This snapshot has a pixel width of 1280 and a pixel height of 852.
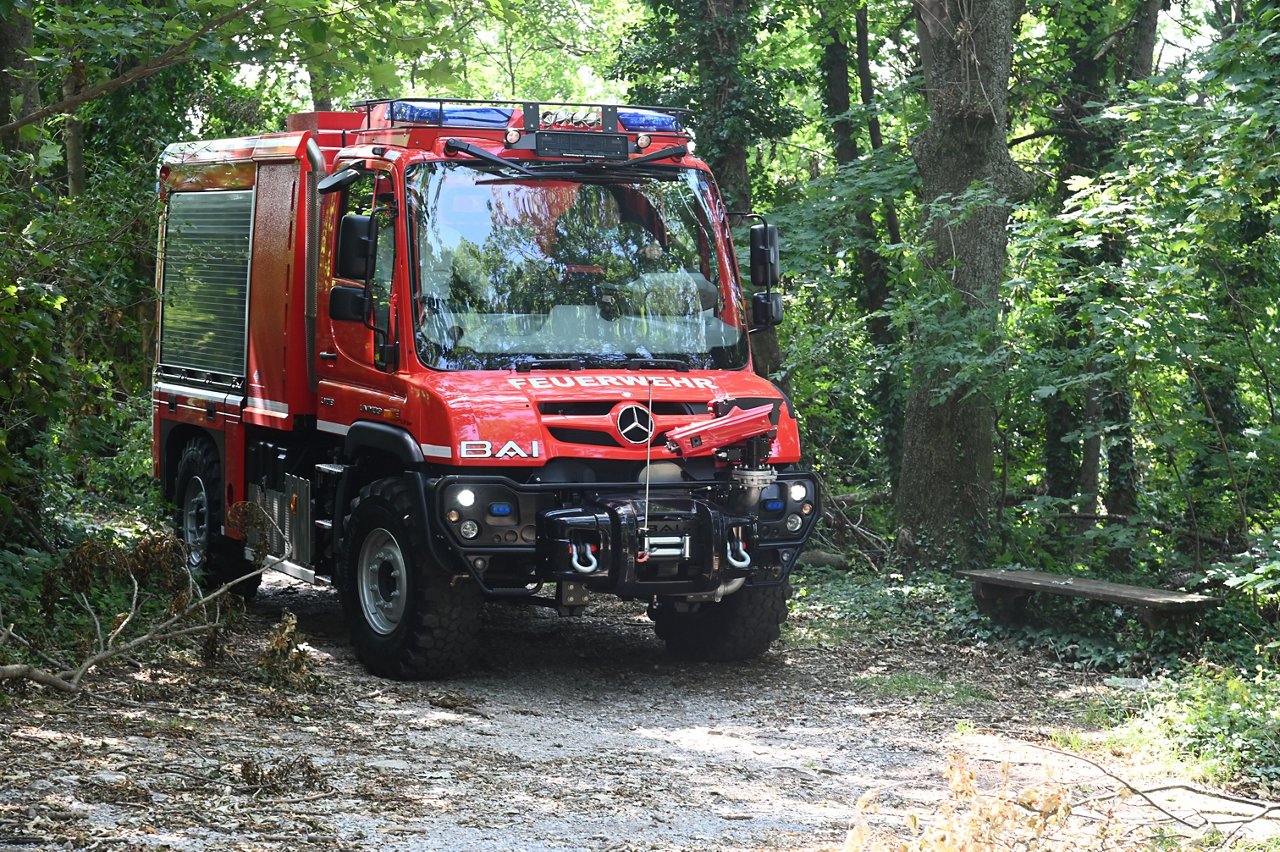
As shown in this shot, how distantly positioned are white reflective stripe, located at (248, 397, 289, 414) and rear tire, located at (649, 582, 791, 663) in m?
2.86

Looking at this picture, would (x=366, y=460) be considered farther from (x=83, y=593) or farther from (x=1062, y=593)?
(x=1062, y=593)

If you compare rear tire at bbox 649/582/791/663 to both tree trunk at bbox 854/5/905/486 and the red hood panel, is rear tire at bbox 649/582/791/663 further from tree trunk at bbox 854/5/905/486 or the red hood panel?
tree trunk at bbox 854/5/905/486

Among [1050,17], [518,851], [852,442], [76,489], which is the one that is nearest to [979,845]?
[518,851]

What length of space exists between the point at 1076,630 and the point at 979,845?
6.74 metres

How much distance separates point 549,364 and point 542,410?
487 millimetres

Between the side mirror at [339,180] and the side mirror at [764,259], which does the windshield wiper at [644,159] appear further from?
the side mirror at [339,180]

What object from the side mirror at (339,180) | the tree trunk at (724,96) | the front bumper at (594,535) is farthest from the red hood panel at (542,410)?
the tree trunk at (724,96)

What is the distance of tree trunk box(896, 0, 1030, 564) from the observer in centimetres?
1286

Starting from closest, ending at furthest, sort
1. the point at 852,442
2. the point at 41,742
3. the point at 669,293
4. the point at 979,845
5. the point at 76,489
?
the point at 979,845 → the point at 41,742 → the point at 669,293 → the point at 76,489 → the point at 852,442

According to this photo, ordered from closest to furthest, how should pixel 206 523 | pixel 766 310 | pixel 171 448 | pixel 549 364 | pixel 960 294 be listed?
pixel 549 364 → pixel 766 310 → pixel 206 523 → pixel 171 448 → pixel 960 294

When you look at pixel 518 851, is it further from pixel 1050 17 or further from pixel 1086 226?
pixel 1050 17

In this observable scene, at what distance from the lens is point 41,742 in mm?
6656

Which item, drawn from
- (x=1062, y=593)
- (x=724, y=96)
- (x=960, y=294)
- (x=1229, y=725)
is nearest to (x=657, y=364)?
(x=1062, y=593)

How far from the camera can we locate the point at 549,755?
7293mm
